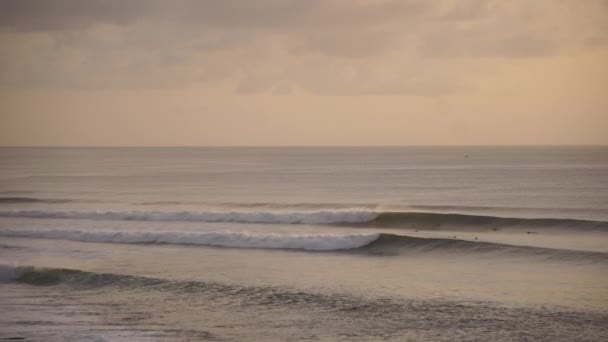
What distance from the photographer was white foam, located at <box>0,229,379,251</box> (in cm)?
2536

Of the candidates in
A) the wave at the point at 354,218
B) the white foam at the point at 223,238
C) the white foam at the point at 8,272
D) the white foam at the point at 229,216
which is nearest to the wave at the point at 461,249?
the white foam at the point at 223,238

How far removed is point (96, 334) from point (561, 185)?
4188 centimetres

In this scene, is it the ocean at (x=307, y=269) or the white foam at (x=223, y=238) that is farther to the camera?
the white foam at (x=223, y=238)

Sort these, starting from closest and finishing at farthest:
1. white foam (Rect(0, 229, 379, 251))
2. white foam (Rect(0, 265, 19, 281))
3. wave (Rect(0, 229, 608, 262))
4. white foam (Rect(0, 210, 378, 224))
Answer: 1. white foam (Rect(0, 265, 19, 281))
2. wave (Rect(0, 229, 608, 262))
3. white foam (Rect(0, 229, 379, 251))
4. white foam (Rect(0, 210, 378, 224))

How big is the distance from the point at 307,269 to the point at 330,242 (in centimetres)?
459

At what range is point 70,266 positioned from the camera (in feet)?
71.5

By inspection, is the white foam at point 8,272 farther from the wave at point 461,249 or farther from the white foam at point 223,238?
the wave at point 461,249

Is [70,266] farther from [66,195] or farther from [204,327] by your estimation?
[66,195]

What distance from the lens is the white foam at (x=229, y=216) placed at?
3175cm

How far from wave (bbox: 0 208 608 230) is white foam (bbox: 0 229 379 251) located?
4787 mm

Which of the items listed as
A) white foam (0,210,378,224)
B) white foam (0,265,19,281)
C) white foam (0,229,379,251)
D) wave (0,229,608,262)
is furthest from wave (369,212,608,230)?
white foam (0,265,19,281)

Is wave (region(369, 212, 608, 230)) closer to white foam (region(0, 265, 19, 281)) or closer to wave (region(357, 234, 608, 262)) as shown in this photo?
wave (region(357, 234, 608, 262))

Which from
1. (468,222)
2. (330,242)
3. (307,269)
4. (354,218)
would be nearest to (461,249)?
(330,242)

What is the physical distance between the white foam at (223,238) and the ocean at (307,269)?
0.08 m
